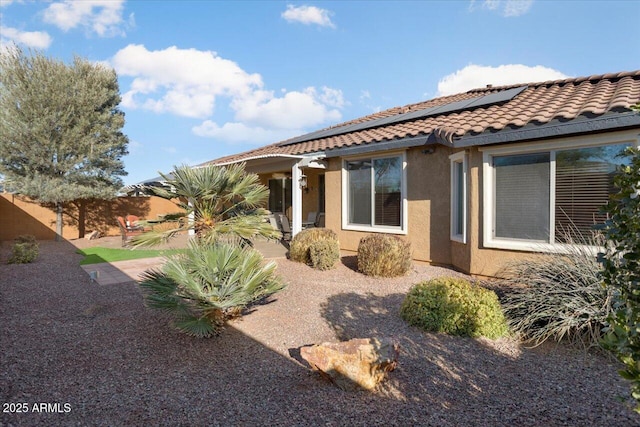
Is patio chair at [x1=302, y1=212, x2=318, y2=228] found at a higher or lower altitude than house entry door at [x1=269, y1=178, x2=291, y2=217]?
lower

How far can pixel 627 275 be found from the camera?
195 centimetres

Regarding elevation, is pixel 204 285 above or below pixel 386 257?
above

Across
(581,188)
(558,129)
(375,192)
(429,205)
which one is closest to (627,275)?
(558,129)

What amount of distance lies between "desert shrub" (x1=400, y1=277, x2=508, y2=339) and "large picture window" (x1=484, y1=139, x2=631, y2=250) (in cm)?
254

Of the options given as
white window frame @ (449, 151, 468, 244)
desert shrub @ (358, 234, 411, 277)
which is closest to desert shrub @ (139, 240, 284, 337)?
desert shrub @ (358, 234, 411, 277)

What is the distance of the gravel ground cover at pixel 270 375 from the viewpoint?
3.28 meters

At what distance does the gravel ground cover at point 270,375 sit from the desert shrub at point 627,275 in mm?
1153

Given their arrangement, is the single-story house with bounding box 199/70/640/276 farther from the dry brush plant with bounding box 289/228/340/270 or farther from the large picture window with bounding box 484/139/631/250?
the dry brush plant with bounding box 289/228/340/270

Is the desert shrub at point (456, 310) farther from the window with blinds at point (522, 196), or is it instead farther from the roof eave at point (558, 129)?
the roof eave at point (558, 129)

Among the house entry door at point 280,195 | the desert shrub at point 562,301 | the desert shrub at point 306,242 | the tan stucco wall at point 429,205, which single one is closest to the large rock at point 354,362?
the desert shrub at point 562,301

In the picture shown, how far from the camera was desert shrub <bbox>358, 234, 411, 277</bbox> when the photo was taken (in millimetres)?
8000

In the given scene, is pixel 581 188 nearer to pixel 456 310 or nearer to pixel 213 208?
pixel 456 310

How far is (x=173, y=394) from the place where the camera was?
3666 mm

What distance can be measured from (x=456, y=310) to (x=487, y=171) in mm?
3712
